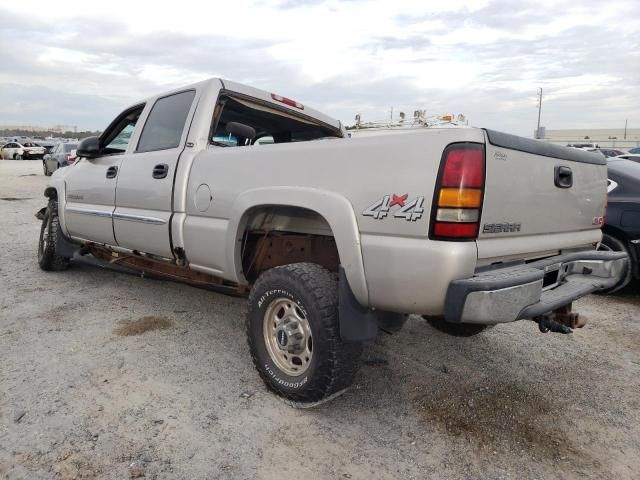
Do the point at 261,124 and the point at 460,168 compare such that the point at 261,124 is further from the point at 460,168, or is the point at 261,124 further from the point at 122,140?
the point at 460,168

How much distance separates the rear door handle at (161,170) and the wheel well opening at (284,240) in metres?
0.84

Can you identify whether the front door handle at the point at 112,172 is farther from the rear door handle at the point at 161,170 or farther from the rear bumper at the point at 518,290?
the rear bumper at the point at 518,290

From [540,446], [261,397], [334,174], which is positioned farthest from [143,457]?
[540,446]

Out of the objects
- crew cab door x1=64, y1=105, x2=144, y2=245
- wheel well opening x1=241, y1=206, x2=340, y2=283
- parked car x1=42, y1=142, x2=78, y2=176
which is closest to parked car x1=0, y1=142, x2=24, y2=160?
parked car x1=42, y1=142, x2=78, y2=176

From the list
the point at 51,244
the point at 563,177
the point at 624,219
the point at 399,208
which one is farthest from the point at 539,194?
the point at 51,244

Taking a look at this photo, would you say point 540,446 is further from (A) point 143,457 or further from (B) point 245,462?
(A) point 143,457

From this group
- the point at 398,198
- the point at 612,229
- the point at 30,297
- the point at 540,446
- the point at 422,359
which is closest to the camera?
the point at 398,198

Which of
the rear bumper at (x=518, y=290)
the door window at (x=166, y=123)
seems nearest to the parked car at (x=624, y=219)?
the rear bumper at (x=518, y=290)

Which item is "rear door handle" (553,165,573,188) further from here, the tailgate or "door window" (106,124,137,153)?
"door window" (106,124,137,153)

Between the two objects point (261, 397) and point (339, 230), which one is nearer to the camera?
point (339, 230)

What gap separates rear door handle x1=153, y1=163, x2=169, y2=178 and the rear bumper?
231 centimetres

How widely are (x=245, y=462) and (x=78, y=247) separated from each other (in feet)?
13.1

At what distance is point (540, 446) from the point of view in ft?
8.04

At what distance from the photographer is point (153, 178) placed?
3658mm
